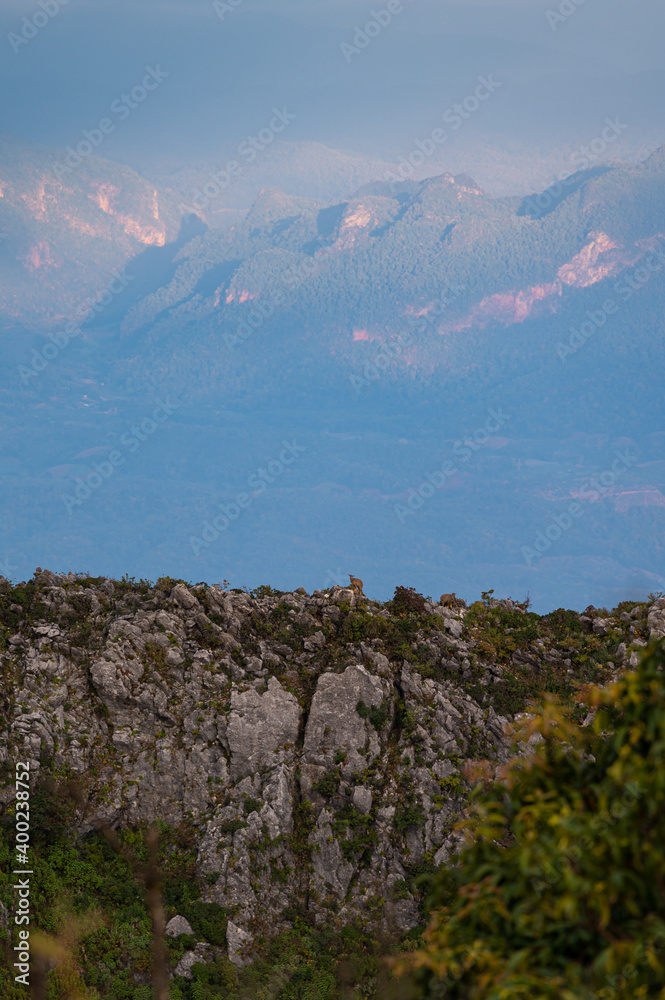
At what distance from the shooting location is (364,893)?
1266 centimetres

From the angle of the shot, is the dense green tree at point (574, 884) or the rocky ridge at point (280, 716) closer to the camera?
the dense green tree at point (574, 884)

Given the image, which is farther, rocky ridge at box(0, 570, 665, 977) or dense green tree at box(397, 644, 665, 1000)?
rocky ridge at box(0, 570, 665, 977)

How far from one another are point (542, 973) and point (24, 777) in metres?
11.8

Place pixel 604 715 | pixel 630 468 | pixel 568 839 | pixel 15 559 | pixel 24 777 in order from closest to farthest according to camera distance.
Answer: pixel 568 839, pixel 604 715, pixel 24 777, pixel 15 559, pixel 630 468

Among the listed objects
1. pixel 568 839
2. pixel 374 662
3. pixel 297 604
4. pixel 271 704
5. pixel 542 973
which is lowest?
pixel 542 973

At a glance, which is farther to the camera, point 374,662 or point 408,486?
point 408,486

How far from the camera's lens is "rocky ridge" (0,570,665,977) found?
12805 millimetres

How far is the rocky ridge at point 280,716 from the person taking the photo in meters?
12.8

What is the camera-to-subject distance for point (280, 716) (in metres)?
14.1

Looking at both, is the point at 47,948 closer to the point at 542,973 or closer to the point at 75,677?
the point at 75,677

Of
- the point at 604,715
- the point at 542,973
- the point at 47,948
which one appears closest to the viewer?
the point at 542,973

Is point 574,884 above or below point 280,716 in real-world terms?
below

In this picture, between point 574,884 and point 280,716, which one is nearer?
point 574,884

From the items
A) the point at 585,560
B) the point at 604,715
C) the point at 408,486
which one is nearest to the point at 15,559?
the point at 408,486
